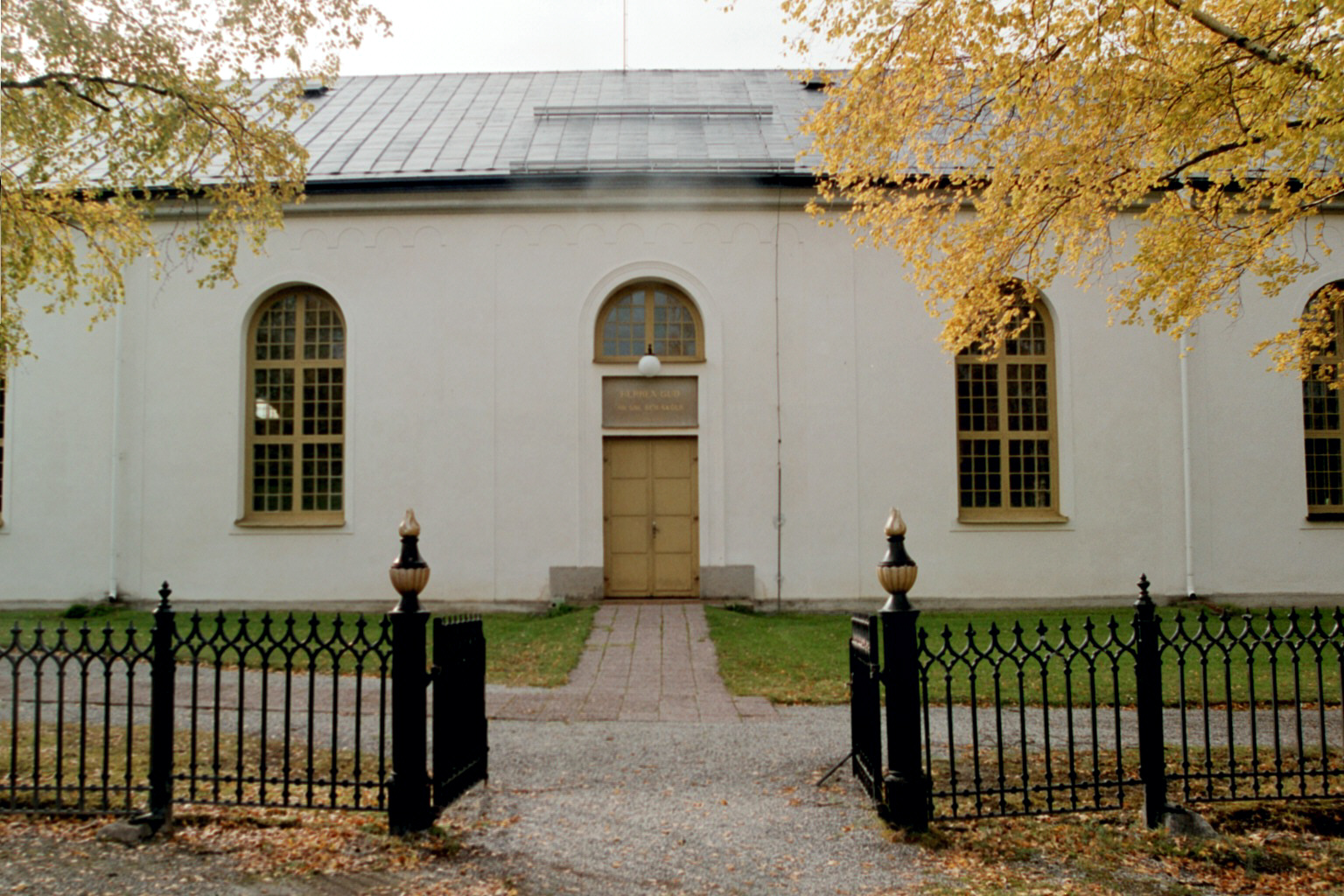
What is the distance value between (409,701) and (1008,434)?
11983mm

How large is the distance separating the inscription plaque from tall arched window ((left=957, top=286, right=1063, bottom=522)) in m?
4.26

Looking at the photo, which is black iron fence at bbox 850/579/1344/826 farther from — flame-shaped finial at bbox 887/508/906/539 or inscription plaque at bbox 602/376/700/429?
inscription plaque at bbox 602/376/700/429

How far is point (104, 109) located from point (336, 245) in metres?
6.84

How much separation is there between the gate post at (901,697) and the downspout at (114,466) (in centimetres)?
1346

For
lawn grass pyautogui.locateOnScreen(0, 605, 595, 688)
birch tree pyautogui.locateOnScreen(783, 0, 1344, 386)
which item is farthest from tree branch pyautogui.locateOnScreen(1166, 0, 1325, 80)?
lawn grass pyautogui.locateOnScreen(0, 605, 595, 688)

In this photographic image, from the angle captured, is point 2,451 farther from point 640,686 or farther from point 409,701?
point 409,701

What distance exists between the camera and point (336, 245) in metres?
15.0

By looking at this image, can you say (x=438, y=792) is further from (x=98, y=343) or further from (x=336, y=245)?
(x=98, y=343)

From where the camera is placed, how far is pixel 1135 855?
16.4 ft

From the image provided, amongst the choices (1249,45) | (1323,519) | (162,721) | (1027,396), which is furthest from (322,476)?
(1323,519)

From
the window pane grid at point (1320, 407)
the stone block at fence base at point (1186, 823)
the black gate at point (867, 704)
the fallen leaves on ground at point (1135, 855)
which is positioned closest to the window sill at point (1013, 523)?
the window pane grid at point (1320, 407)

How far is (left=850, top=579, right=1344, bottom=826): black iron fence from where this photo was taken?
531 centimetres

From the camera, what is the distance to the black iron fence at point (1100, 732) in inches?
209

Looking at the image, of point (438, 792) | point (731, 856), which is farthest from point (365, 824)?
point (731, 856)
